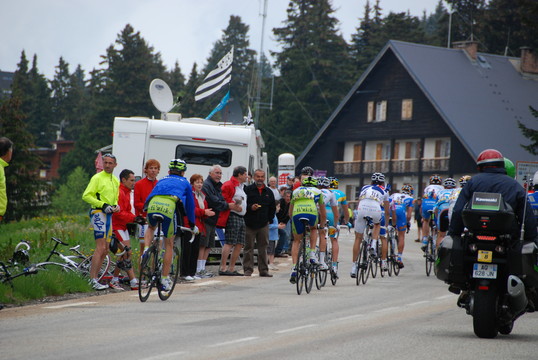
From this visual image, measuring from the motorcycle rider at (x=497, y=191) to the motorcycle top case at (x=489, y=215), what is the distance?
210 millimetres

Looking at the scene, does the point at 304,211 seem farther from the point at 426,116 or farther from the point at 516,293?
the point at 426,116

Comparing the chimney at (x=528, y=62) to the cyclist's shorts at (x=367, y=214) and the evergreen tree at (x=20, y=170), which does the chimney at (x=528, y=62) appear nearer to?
the evergreen tree at (x=20, y=170)

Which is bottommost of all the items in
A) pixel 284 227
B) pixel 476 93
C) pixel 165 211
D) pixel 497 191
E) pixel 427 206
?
pixel 165 211

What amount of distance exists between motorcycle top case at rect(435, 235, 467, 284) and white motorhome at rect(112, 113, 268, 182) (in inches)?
530

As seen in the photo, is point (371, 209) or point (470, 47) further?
point (470, 47)

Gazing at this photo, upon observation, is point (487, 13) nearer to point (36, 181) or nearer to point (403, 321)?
point (36, 181)

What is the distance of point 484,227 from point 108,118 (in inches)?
3450

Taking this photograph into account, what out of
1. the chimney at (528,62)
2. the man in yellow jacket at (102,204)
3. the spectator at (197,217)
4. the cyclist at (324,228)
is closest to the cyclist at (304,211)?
→ the cyclist at (324,228)

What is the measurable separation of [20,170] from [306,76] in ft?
134

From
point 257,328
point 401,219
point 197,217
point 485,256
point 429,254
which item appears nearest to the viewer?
point 485,256

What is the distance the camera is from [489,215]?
35.2 ft

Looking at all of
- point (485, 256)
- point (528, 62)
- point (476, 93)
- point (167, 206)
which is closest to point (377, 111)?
point (476, 93)

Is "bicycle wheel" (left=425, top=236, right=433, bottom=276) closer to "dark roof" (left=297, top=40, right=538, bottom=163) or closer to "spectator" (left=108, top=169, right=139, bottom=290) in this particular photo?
"spectator" (left=108, top=169, right=139, bottom=290)

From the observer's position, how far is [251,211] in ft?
66.7
